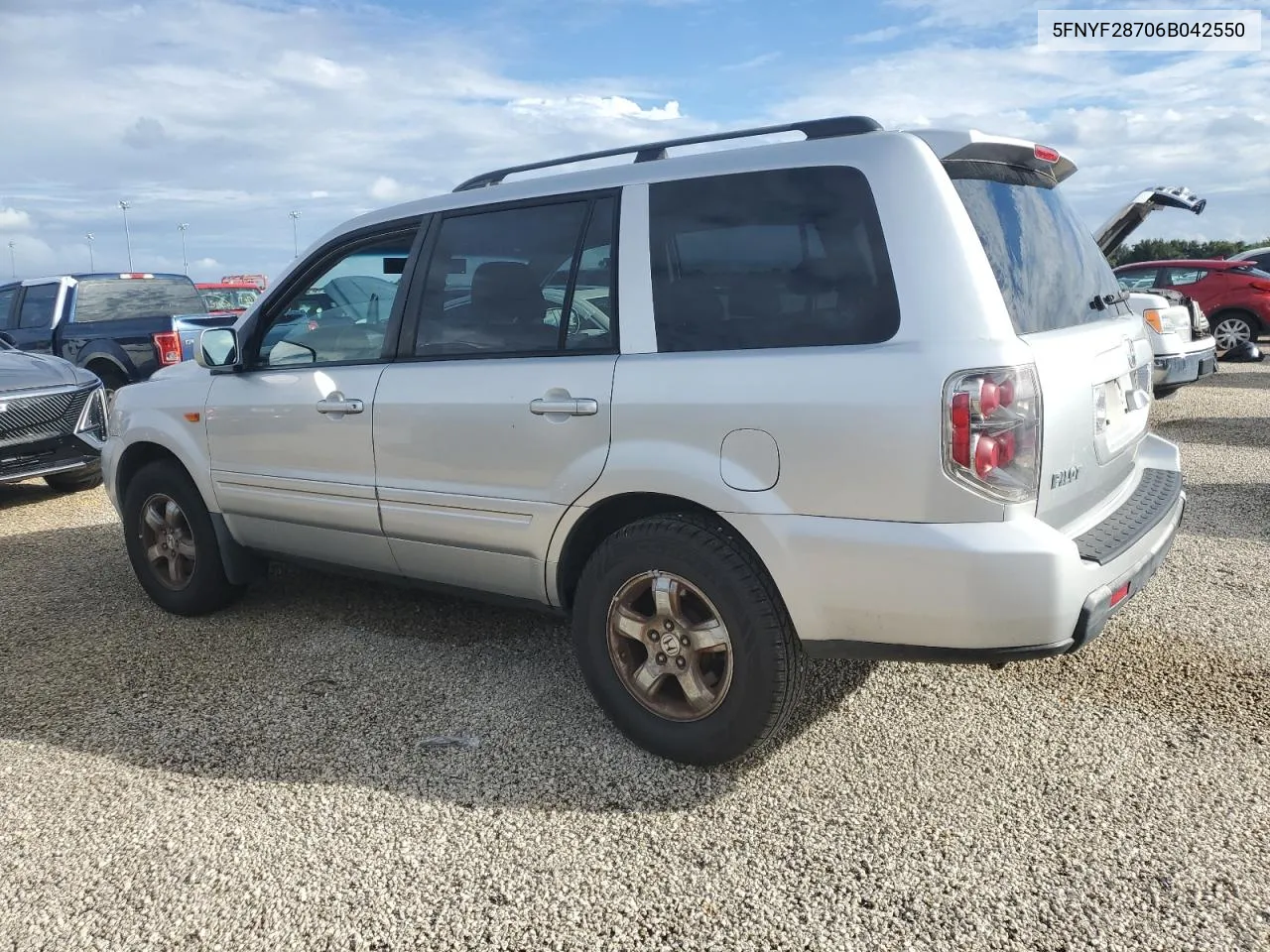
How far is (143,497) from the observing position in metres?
4.68

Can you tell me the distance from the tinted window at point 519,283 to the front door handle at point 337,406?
A: 0.34 metres

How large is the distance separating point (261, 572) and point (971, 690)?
10.3 feet

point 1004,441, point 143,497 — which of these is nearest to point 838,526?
point 1004,441

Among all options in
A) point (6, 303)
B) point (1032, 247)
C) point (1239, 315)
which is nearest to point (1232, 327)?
point (1239, 315)

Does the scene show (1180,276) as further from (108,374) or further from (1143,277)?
(108,374)

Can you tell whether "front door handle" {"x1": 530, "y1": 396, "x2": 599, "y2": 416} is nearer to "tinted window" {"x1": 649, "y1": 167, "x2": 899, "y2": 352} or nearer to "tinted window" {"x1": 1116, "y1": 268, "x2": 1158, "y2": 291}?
"tinted window" {"x1": 649, "y1": 167, "x2": 899, "y2": 352}

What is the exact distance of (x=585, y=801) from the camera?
290 cm

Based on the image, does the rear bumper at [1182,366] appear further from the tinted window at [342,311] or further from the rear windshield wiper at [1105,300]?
the tinted window at [342,311]

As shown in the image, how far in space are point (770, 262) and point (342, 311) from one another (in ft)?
6.42

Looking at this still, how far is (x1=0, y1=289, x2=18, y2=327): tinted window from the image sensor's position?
10.8 metres

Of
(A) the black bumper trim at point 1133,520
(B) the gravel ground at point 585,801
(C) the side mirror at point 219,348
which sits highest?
(C) the side mirror at point 219,348

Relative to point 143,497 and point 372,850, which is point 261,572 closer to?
point 143,497

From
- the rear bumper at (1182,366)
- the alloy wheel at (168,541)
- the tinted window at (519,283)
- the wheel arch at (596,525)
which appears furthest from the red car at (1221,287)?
the alloy wheel at (168,541)

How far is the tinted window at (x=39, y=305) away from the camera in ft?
34.2
